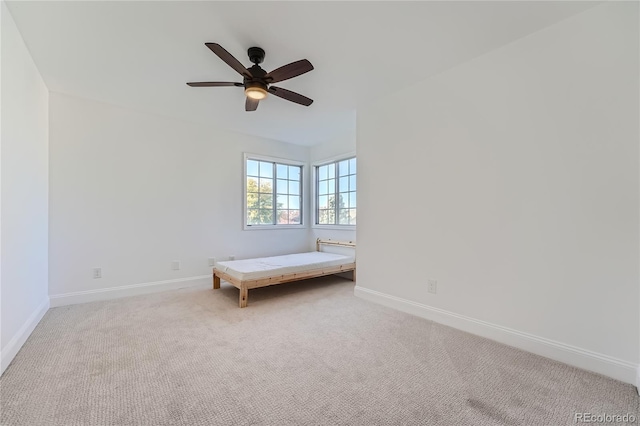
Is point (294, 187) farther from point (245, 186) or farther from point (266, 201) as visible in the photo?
point (245, 186)

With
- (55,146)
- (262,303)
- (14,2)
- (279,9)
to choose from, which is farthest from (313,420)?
(55,146)

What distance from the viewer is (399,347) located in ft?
7.19

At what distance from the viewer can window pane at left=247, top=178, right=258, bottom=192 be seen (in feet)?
15.6

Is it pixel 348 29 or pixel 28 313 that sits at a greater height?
pixel 348 29

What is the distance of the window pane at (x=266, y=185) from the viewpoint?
16.2 ft

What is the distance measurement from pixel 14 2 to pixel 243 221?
10.7 ft

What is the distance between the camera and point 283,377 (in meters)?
1.78

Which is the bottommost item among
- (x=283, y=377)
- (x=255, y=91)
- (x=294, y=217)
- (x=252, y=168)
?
(x=283, y=377)

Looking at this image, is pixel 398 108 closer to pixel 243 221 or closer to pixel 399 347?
pixel 399 347

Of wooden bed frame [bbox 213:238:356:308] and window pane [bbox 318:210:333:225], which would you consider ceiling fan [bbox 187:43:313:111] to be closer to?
wooden bed frame [bbox 213:238:356:308]

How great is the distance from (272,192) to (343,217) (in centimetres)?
139

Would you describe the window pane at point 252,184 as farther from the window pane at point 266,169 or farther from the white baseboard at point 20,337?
the white baseboard at point 20,337

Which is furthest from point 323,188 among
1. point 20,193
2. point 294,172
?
point 20,193

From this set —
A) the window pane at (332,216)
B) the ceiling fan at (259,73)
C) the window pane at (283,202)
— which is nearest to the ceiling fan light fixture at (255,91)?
the ceiling fan at (259,73)
